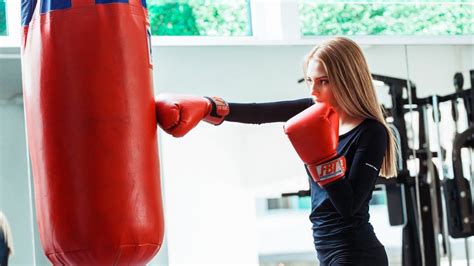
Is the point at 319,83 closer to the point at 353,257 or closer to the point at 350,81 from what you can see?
the point at 350,81

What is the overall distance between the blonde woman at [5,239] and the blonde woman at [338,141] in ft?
4.96

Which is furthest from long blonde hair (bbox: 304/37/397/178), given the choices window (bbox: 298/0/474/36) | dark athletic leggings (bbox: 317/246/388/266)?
window (bbox: 298/0/474/36)

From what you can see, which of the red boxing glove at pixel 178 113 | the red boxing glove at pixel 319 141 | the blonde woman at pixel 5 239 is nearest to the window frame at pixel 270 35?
the blonde woman at pixel 5 239

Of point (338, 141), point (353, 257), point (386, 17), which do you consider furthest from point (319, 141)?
point (386, 17)

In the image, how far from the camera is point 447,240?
5.22m

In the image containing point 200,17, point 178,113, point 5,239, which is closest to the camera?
point 178,113

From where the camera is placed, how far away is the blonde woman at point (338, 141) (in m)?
2.79

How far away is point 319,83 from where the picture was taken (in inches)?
118

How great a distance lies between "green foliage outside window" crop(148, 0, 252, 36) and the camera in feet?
15.6

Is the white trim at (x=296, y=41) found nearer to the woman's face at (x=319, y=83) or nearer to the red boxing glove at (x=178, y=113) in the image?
the red boxing glove at (x=178, y=113)

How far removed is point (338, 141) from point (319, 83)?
0.72 ft

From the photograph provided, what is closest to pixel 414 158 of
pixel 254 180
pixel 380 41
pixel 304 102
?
pixel 380 41

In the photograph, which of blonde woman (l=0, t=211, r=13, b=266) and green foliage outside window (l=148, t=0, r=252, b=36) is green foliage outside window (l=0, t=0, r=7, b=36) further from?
blonde woman (l=0, t=211, r=13, b=266)

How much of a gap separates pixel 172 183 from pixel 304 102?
1.36m
